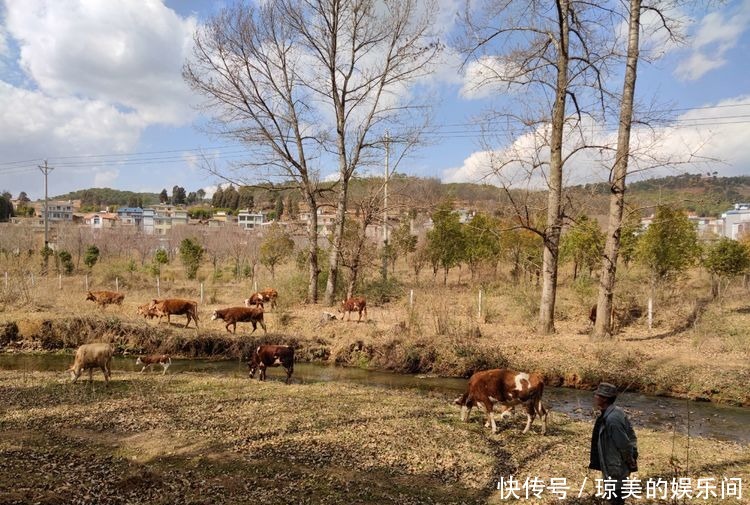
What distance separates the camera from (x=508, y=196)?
16000 mm

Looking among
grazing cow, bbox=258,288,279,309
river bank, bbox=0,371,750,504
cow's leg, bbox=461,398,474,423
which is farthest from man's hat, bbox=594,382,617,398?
grazing cow, bbox=258,288,279,309

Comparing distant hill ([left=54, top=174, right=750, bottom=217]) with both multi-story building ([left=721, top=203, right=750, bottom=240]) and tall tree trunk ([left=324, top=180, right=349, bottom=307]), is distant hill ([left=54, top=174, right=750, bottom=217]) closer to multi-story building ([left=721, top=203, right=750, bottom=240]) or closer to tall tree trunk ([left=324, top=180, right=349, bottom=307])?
tall tree trunk ([left=324, top=180, right=349, bottom=307])

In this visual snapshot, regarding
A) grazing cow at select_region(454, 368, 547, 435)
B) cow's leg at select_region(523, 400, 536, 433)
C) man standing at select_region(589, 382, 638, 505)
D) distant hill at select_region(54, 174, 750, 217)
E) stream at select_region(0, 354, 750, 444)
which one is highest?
distant hill at select_region(54, 174, 750, 217)

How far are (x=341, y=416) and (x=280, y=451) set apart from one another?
2.10 m

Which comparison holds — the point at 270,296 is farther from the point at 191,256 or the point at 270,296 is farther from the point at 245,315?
Result: the point at 191,256

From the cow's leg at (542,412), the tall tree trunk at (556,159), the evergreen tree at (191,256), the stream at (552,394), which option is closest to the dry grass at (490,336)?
the stream at (552,394)

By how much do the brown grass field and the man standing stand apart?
3.95 ft

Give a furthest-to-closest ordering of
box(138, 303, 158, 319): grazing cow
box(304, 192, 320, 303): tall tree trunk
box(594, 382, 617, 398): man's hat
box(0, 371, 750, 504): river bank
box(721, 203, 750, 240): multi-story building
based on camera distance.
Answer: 1. box(721, 203, 750, 240): multi-story building
2. box(304, 192, 320, 303): tall tree trunk
3. box(138, 303, 158, 319): grazing cow
4. box(0, 371, 750, 504): river bank
5. box(594, 382, 617, 398): man's hat

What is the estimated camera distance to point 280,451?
7699 millimetres

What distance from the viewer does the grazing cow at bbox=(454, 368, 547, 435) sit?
8.98 m

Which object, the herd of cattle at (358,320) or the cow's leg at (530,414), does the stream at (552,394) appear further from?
the cow's leg at (530,414)

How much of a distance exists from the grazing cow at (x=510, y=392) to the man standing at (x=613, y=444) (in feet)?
11.3

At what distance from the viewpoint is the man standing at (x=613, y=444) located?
526 cm

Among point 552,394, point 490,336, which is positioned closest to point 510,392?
point 552,394
